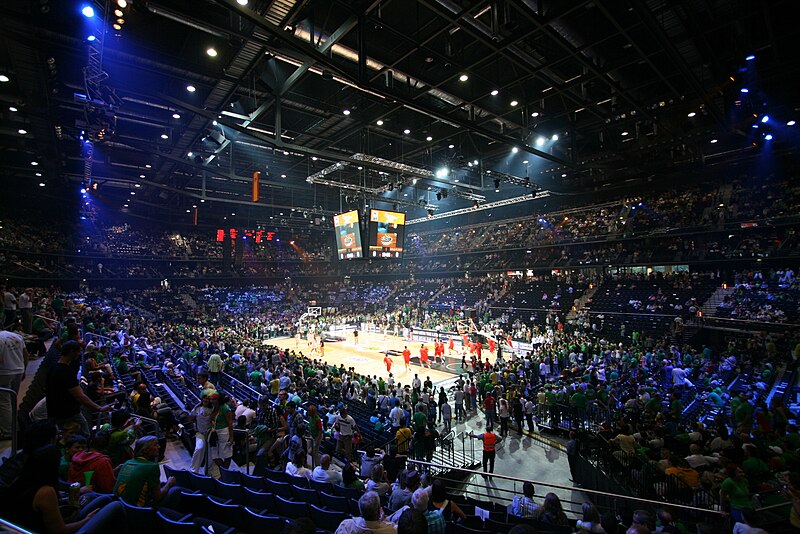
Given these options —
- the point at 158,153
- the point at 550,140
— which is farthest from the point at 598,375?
the point at 158,153

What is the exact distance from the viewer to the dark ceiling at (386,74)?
811cm

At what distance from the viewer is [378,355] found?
23.2 meters

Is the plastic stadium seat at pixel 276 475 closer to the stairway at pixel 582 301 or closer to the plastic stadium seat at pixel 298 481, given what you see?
the plastic stadium seat at pixel 298 481

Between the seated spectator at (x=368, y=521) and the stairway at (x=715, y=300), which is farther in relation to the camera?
the stairway at (x=715, y=300)

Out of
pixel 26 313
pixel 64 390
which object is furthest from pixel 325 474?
pixel 26 313

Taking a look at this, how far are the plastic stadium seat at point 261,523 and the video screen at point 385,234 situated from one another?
15.4 meters

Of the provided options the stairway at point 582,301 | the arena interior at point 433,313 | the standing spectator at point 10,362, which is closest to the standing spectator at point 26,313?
the arena interior at point 433,313

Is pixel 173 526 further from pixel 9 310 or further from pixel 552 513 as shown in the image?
pixel 9 310

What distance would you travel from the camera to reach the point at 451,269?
39812mm

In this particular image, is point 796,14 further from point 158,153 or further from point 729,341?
point 158,153

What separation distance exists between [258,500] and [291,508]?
469 mm

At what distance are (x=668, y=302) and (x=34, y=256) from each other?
43.6 m

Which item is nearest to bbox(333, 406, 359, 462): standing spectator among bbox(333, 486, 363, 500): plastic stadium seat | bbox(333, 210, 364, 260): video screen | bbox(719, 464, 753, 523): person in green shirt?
bbox(333, 486, 363, 500): plastic stadium seat

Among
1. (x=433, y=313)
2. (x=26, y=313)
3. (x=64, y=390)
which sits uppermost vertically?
(x=26, y=313)
